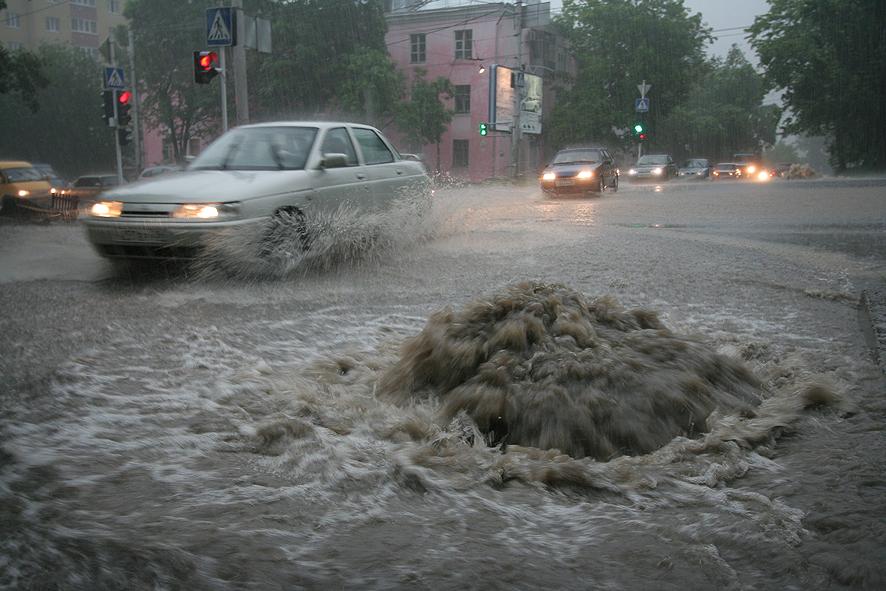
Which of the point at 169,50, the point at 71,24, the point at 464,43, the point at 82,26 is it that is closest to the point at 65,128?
the point at 169,50

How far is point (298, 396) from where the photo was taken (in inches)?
147

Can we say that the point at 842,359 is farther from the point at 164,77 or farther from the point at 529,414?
the point at 164,77

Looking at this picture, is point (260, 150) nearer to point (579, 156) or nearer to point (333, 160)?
point (333, 160)

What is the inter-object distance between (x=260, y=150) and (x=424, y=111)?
34.6 m

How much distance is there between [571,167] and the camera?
2103 cm

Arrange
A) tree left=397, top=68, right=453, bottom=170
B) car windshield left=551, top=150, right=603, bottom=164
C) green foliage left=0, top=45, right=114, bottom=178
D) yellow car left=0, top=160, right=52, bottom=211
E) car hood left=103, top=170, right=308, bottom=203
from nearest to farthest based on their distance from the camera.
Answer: car hood left=103, top=170, right=308, bottom=203 → yellow car left=0, top=160, right=52, bottom=211 → car windshield left=551, top=150, right=603, bottom=164 → green foliage left=0, top=45, right=114, bottom=178 → tree left=397, top=68, right=453, bottom=170

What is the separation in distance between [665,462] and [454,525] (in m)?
0.97

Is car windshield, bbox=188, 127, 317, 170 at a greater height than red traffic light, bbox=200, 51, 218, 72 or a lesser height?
lesser

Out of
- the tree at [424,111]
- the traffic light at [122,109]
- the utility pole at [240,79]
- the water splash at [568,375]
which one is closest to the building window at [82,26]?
the tree at [424,111]

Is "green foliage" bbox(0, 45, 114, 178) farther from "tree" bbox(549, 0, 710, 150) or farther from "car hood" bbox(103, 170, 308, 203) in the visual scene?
"car hood" bbox(103, 170, 308, 203)

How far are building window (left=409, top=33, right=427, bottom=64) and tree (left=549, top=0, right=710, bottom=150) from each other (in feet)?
29.9

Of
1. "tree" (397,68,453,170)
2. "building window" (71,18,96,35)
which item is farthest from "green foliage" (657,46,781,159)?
"building window" (71,18,96,35)

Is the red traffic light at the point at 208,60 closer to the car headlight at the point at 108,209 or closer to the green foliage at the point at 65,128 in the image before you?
the car headlight at the point at 108,209

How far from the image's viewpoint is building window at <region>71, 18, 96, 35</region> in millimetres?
56438
